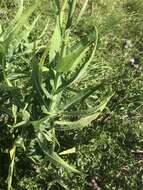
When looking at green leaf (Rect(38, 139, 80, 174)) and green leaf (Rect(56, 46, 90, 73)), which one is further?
green leaf (Rect(38, 139, 80, 174))

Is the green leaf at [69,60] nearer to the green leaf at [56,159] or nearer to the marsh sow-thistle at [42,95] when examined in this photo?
the marsh sow-thistle at [42,95]

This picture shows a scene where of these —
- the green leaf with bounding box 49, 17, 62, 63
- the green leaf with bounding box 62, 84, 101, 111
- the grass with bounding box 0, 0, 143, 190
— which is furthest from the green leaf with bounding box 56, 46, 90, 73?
the green leaf with bounding box 62, 84, 101, 111

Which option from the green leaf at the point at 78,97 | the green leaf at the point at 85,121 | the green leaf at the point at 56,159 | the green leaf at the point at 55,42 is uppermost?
the green leaf at the point at 55,42

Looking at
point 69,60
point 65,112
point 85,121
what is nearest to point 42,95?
point 65,112

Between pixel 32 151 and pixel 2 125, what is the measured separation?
291 millimetres

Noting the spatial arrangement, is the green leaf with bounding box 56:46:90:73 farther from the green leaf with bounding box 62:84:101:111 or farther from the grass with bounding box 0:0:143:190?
the green leaf with bounding box 62:84:101:111

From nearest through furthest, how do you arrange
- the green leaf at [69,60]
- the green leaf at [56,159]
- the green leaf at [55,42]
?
the green leaf at [69,60] → the green leaf at [55,42] → the green leaf at [56,159]

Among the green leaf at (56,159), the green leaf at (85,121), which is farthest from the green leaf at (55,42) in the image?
the green leaf at (56,159)

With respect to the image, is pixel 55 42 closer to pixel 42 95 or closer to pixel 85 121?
pixel 42 95

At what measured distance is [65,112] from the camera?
107 inches

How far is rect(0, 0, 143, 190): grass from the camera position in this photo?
2582mm

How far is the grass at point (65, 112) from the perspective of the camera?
2.58 metres

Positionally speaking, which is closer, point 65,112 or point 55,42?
point 55,42

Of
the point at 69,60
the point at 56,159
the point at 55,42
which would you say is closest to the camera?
the point at 69,60
